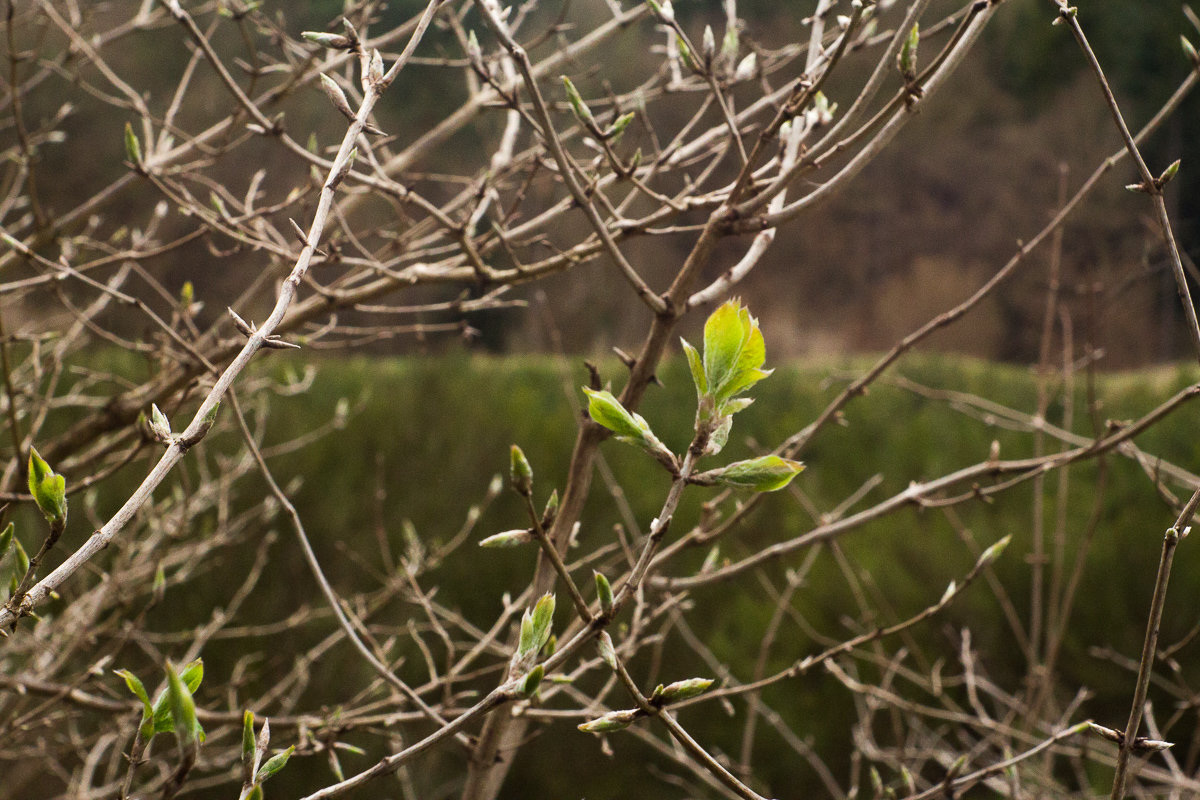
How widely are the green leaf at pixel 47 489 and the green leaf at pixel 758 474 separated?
0.31m

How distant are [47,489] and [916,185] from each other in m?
6.05

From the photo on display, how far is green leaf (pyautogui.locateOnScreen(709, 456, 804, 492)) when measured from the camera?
0.44m

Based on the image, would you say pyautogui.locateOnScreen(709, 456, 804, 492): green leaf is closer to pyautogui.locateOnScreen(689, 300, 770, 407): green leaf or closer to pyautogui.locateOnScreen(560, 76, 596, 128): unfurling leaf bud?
pyautogui.locateOnScreen(689, 300, 770, 407): green leaf

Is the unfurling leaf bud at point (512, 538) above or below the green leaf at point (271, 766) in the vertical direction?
above

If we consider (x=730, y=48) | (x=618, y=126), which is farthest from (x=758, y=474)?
(x=730, y=48)

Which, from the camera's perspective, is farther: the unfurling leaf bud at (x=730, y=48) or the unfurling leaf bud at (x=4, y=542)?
the unfurling leaf bud at (x=730, y=48)

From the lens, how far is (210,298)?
5.45m

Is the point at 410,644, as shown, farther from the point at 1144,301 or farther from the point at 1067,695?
the point at 1144,301

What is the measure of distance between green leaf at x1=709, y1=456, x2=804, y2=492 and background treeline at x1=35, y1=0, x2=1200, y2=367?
4.29m

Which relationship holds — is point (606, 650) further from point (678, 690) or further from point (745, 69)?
point (745, 69)

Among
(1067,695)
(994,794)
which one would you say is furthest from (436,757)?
(1067,695)

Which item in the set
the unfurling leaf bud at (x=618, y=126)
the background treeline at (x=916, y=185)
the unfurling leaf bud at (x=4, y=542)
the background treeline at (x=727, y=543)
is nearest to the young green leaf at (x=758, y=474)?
the unfurling leaf bud at (x=4, y=542)

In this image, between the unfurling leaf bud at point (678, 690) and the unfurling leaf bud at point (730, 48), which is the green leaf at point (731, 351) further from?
the unfurling leaf bud at point (730, 48)

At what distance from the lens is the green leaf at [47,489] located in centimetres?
44
